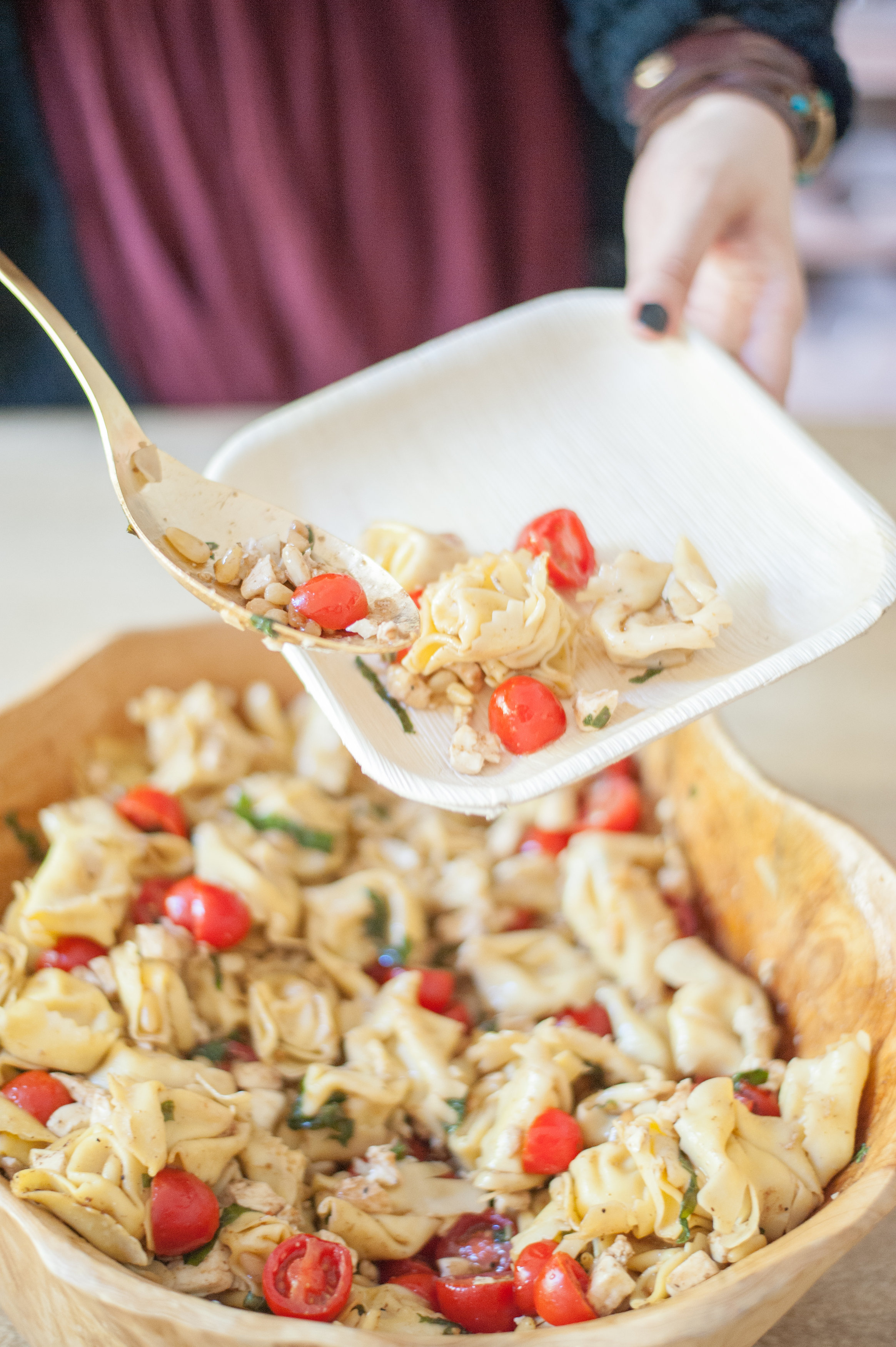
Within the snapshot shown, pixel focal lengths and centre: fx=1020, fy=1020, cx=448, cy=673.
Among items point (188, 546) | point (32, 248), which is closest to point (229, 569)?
point (188, 546)

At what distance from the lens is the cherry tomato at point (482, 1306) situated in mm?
1270

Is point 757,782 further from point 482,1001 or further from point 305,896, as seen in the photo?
point 305,896

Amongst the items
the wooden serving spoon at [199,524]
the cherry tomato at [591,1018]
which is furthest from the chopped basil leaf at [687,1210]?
the wooden serving spoon at [199,524]

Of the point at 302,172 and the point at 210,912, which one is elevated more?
the point at 302,172

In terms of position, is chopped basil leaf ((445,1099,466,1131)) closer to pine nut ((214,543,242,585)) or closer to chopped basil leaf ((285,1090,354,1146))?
chopped basil leaf ((285,1090,354,1146))

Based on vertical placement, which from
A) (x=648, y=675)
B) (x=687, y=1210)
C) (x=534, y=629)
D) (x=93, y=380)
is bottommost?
(x=687, y=1210)

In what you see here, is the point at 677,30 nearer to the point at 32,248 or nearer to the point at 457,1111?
the point at 32,248

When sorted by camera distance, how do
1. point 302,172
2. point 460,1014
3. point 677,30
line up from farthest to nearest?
point 302,172 → point 677,30 → point 460,1014

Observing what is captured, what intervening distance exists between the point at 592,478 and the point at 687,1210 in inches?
43.3

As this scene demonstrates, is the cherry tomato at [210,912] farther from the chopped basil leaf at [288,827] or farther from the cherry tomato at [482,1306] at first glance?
the cherry tomato at [482,1306]

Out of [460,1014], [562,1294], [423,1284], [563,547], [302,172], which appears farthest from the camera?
[302,172]

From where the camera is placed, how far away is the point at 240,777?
78.4 inches

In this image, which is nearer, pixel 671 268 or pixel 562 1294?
pixel 562 1294

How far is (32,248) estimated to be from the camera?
2678mm
